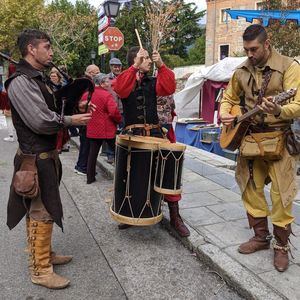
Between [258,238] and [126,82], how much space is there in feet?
6.21

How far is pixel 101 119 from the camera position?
6.19 metres

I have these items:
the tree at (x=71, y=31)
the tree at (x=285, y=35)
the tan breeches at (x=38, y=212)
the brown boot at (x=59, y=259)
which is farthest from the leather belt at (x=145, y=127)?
the tree at (x=71, y=31)

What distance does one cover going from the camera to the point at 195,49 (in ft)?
146

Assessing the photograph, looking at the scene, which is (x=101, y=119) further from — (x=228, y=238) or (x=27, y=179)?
(x=27, y=179)

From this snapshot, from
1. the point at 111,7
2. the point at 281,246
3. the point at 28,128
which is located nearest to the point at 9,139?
the point at 111,7

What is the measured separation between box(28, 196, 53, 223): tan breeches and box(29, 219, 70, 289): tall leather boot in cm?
3

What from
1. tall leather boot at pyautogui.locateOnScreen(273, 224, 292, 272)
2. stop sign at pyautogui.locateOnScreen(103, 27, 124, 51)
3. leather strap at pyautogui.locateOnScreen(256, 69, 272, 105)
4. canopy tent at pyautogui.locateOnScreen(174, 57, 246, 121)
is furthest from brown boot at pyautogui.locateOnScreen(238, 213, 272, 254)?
canopy tent at pyautogui.locateOnScreen(174, 57, 246, 121)

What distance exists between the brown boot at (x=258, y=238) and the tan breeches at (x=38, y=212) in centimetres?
172

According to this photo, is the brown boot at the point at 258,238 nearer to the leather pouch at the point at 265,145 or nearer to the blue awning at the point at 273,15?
the leather pouch at the point at 265,145

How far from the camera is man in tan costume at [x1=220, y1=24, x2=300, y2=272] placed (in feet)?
9.96

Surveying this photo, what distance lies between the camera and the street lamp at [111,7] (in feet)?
28.6

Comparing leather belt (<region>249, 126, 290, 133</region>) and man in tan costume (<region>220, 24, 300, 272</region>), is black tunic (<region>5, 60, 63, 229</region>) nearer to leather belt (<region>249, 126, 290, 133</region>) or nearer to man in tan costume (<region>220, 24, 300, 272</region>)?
man in tan costume (<region>220, 24, 300, 272</region>)

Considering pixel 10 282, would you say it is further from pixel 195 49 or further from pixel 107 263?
pixel 195 49

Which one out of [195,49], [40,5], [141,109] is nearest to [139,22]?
[40,5]
